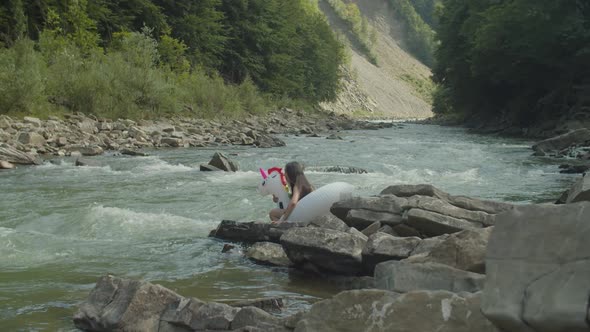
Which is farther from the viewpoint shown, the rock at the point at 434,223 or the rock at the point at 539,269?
the rock at the point at 434,223

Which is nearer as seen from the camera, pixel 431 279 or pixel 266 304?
pixel 431 279

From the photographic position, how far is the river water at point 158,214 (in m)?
6.02

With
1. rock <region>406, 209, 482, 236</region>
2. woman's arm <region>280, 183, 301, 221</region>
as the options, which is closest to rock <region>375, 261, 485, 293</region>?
rock <region>406, 209, 482, 236</region>

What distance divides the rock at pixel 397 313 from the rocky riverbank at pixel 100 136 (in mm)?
13806

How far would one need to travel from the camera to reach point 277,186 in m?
8.91

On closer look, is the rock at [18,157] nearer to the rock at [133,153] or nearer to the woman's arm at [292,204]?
the rock at [133,153]

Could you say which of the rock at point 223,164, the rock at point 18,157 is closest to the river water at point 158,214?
the rock at point 223,164

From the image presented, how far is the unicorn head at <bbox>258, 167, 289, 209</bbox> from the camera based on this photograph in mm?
8844

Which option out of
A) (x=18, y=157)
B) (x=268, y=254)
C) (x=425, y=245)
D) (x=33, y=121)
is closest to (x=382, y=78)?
(x=33, y=121)

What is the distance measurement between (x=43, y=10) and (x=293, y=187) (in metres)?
29.7

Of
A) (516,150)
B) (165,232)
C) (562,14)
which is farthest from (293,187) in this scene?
(562,14)

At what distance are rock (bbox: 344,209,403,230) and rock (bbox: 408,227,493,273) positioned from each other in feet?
7.66

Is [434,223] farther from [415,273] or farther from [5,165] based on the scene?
[5,165]

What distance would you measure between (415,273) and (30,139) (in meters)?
17.3
